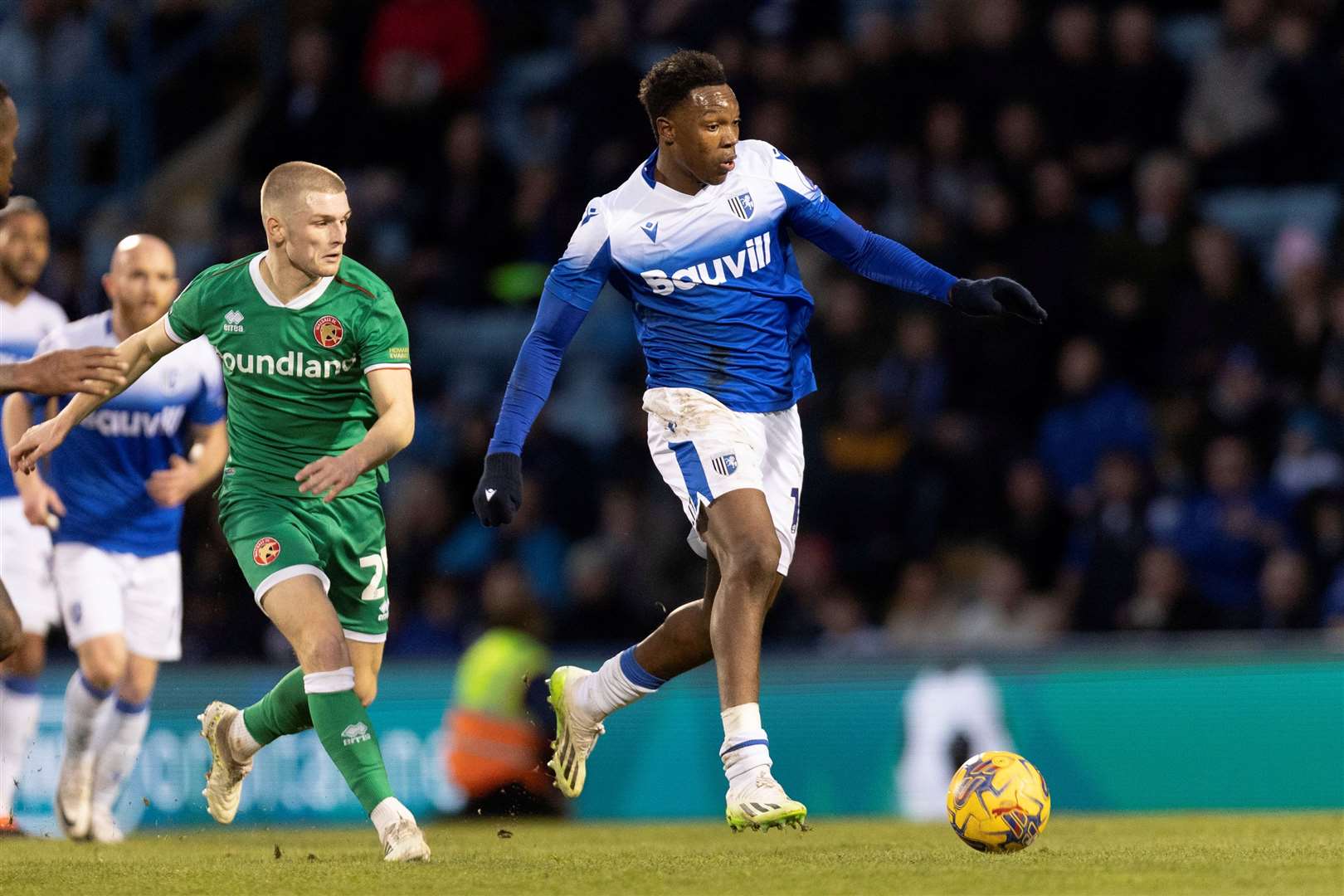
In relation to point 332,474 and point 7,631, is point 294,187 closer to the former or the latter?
point 332,474

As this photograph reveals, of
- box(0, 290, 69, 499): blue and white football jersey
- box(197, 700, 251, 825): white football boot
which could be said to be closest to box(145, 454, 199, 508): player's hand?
box(0, 290, 69, 499): blue and white football jersey

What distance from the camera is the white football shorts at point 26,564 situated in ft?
31.5

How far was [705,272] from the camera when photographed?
24.3ft

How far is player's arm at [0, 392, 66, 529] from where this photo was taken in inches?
351

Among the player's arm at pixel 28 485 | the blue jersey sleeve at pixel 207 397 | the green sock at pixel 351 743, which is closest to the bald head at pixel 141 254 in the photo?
the blue jersey sleeve at pixel 207 397

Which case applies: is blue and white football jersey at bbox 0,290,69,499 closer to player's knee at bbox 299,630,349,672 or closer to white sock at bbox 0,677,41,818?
white sock at bbox 0,677,41,818

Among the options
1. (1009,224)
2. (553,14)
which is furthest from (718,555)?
(553,14)

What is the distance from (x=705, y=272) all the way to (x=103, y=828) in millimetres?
4131

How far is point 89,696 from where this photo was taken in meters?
9.35

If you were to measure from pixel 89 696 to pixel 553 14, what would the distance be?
8.63m

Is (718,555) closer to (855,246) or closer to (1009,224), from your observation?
(855,246)

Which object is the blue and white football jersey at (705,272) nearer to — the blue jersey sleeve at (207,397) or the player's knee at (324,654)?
the player's knee at (324,654)

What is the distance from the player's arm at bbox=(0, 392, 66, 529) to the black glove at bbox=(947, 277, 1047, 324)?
4072mm

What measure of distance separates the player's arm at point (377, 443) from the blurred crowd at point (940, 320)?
429cm
